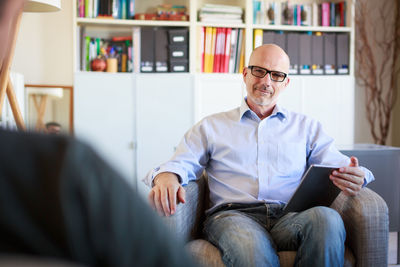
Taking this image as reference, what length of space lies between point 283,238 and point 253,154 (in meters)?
0.42

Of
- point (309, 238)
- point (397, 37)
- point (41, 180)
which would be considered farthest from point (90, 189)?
point (397, 37)

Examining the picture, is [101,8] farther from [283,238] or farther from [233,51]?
[283,238]

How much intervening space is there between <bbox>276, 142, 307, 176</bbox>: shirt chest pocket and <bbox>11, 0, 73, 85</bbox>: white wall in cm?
225

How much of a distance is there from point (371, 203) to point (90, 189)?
1.52 m

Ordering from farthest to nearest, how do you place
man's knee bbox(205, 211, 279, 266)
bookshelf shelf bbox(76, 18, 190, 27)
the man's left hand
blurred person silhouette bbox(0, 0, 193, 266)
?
bookshelf shelf bbox(76, 18, 190, 27)
the man's left hand
man's knee bbox(205, 211, 279, 266)
blurred person silhouette bbox(0, 0, 193, 266)

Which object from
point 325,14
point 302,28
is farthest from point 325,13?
point 302,28

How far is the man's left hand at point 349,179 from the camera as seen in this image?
1.65 metres

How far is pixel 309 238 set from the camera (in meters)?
1.51

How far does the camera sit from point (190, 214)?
1696 mm

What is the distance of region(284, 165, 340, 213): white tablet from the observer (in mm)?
1622

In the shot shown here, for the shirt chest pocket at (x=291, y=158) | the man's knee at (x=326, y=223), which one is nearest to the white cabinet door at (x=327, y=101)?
the shirt chest pocket at (x=291, y=158)

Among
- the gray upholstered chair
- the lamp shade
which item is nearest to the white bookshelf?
the lamp shade

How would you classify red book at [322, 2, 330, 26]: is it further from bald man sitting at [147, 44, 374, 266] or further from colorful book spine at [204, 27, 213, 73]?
bald man sitting at [147, 44, 374, 266]

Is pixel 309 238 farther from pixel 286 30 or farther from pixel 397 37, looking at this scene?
pixel 397 37
